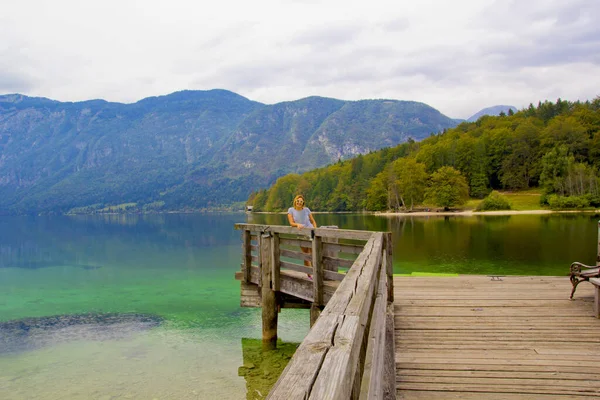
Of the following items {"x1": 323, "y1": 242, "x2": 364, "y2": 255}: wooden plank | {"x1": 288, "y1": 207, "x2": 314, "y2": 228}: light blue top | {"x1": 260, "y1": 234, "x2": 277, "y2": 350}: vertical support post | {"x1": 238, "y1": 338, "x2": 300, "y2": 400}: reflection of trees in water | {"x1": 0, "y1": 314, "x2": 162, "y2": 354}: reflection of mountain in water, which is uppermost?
{"x1": 288, "y1": 207, "x2": 314, "y2": 228}: light blue top

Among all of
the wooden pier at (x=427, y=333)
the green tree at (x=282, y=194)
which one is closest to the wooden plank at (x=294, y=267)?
the wooden pier at (x=427, y=333)

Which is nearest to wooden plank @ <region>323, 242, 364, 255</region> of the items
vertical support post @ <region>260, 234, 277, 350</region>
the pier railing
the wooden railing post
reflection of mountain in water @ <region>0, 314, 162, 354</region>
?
the pier railing

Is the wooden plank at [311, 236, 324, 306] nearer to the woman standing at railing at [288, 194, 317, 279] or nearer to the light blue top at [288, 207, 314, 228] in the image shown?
the woman standing at railing at [288, 194, 317, 279]

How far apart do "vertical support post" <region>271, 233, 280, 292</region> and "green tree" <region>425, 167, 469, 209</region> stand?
10193 centimetres

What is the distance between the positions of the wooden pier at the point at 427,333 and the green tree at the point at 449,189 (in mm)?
100993

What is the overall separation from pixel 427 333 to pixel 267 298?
6038 millimetres

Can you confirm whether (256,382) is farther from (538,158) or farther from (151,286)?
(538,158)

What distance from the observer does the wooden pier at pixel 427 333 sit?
1.80 m

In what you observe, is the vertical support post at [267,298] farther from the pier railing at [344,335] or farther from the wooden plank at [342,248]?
the wooden plank at [342,248]

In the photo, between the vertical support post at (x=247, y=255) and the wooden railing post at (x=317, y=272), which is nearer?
the wooden railing post at (x=317, y=272)

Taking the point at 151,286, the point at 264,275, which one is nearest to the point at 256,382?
the point at 264,275

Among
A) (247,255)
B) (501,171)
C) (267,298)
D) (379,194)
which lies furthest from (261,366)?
(501,171)

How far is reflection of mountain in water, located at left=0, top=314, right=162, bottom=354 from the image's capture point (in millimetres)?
15383

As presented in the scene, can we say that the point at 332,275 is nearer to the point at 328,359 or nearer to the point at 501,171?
the point at 328,359
